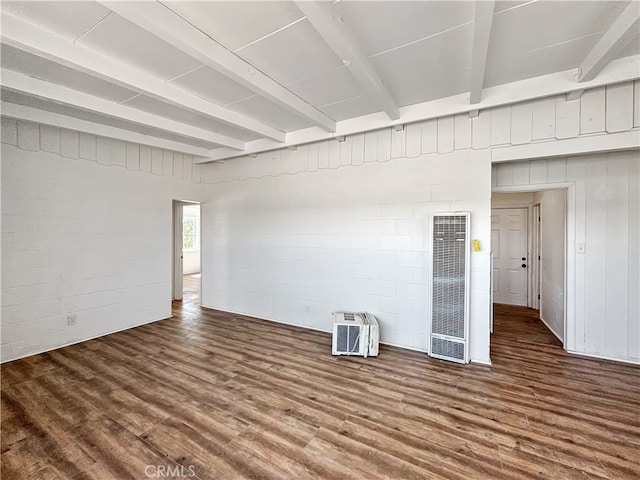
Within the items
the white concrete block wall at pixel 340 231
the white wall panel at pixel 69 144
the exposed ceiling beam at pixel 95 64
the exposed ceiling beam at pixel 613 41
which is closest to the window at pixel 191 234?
the white concrete block wall at pixel 340 231

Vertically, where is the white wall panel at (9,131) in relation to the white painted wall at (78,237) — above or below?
above

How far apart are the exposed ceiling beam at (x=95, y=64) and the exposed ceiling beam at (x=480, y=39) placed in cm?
272

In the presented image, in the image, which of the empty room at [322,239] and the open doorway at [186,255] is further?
the open doorway at [186,255]

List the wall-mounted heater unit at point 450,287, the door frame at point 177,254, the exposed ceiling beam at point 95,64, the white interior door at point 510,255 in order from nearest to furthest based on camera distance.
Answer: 1. the exposed ceiling beam at point 95,64
2. the wall-mounted heater unit at point 450,287
3. the white interior door at point 510,255
4. the door frame at point 177,254

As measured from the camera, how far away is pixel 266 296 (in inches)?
196

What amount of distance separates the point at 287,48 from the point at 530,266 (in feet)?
20.1

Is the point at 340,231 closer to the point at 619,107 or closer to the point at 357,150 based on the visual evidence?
the point at 357,150

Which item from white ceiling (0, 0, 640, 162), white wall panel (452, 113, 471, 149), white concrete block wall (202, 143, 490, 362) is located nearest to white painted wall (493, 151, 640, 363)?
white wall panel (452, 113, 471, 149)

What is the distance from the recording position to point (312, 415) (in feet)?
7.64

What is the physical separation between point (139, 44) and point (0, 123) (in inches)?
99.6

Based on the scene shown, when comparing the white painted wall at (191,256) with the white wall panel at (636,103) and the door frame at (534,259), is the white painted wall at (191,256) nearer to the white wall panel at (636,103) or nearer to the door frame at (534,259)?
the door frame at (534,259)

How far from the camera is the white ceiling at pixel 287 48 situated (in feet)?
6.27

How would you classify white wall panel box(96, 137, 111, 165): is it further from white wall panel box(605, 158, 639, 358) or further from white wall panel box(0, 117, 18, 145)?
white wall panel box(605, 158, 639, 358)

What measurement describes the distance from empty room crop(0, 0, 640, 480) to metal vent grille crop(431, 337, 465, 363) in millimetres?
28
